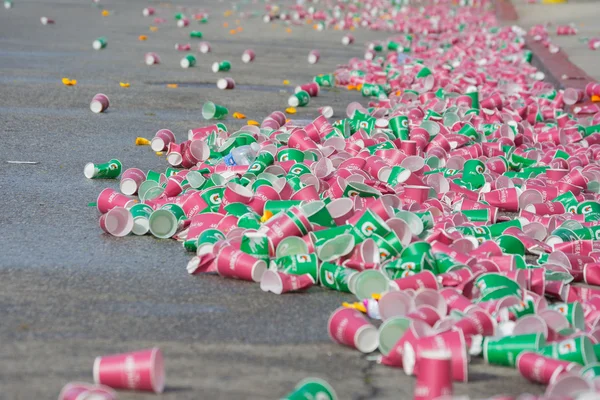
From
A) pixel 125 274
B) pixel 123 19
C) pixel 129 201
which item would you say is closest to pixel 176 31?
pixel 123 19

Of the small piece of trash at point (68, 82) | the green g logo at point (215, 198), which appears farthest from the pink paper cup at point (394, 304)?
the small piece of trash at point (68, 82)

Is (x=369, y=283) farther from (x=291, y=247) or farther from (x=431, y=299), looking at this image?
(x=291, y=247)

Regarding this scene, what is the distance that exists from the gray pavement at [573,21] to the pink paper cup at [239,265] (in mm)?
6587

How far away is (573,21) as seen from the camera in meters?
15.3

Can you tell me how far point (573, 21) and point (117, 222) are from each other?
12.5m

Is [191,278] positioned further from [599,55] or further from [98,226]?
[599,55]

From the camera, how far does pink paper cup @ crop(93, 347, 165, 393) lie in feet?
9.12

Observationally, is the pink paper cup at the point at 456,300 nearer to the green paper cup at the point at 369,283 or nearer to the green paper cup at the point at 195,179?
the green paper cup at the point at 369,283

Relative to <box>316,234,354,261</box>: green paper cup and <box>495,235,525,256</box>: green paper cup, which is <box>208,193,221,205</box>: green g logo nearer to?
<box>316,234,354,261</box>: green paper cup

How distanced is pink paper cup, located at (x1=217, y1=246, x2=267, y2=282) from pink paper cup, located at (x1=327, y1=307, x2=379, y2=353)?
2.16 feet

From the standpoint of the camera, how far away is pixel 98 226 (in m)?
4.68

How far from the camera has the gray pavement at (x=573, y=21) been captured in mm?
11106

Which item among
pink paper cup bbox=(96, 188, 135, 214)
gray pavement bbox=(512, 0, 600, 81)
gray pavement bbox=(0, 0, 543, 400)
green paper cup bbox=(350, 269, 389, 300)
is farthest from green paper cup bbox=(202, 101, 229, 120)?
green paper cup bbox=(350, 269, 389, 300)

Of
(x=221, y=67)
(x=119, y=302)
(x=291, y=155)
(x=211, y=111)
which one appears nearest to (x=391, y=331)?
(x=119, y=302)
